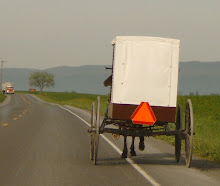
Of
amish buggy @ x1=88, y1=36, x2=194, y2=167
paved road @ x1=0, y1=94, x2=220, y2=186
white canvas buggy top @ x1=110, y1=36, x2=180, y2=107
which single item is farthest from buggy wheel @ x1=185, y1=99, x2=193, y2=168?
white canvas buggy top @ x1=110, y1=36, x2=180, y2=107

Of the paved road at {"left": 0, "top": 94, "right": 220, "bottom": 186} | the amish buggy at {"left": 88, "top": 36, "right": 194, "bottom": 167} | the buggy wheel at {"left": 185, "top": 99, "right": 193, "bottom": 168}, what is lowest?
the paved road at {"left": 0, "top": 94, "right": 220, "bottom": 186}

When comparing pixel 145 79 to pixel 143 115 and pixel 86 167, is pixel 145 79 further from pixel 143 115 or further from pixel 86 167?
pixel 86 167

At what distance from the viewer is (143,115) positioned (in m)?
12.1

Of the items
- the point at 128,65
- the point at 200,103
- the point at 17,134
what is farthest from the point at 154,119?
the point at 200,103

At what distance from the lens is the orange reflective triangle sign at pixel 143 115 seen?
1213cm

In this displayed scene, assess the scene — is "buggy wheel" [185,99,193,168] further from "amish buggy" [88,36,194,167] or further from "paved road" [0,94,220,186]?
"paved road" [0,94,220,186]

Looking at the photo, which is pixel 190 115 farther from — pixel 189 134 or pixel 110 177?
pixel 110 177

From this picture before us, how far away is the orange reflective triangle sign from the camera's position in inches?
478

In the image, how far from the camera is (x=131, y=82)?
496 inches

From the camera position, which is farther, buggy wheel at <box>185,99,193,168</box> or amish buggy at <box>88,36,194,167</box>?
amish buggy at <box>88,36,194,167</box>

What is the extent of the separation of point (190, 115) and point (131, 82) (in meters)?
1.48

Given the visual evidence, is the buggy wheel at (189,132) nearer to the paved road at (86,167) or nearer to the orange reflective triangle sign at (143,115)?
the paved road at (86,167)

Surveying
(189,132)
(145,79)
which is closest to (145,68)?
(145,79)

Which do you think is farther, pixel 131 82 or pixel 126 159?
pixel 126 159
